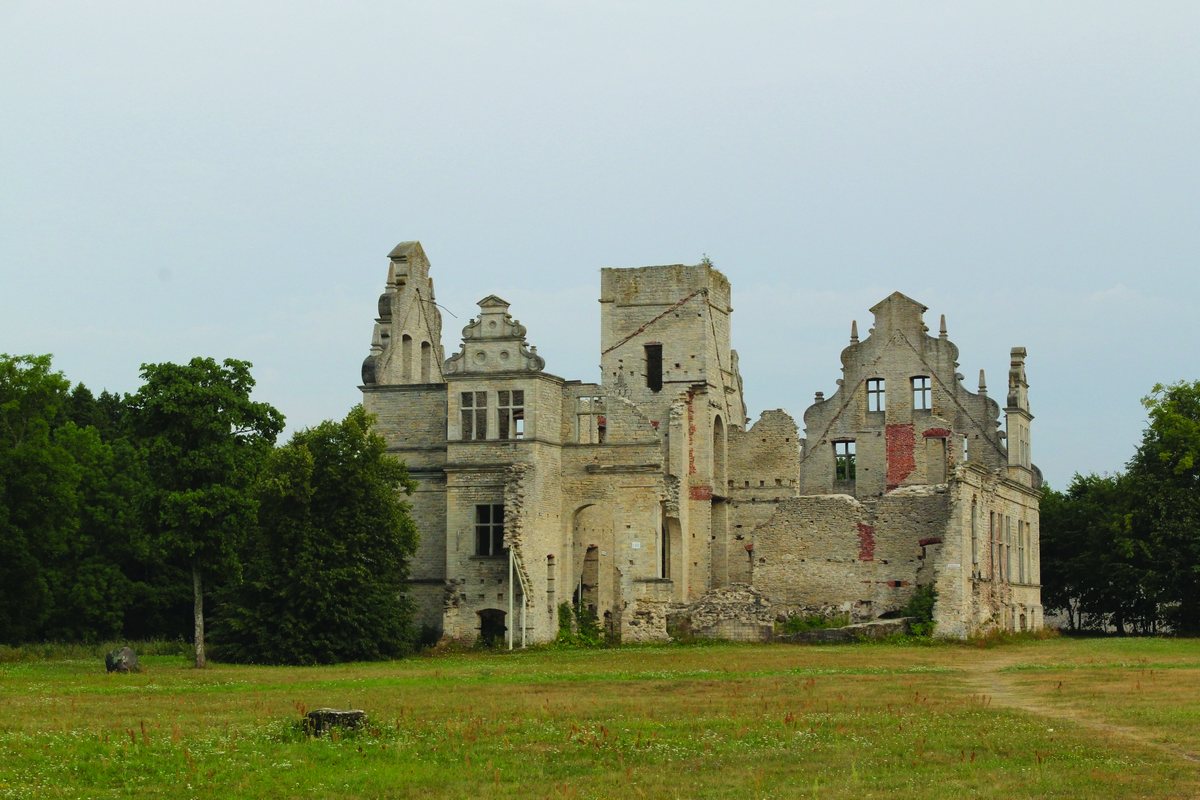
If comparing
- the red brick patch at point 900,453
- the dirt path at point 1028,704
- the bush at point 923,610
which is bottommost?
the dirt path at point 1028,704

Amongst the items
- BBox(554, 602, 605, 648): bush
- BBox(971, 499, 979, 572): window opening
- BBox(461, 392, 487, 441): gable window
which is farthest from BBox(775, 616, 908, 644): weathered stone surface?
BBox(461, 392, 487, 441): gable window

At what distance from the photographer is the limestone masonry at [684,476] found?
45.5 metres

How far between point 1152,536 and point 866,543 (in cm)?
1213

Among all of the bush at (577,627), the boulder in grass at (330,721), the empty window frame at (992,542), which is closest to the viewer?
the boulder in grass at (330,721)

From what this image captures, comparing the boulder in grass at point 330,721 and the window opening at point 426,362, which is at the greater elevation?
the window opening at point 426,362

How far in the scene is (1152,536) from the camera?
53.4m

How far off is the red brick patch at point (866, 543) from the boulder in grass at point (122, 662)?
77.5 feet

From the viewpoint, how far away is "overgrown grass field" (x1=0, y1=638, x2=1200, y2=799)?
56.7 ft

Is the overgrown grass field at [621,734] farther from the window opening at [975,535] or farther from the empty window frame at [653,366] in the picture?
the empty window frame at [653,366]

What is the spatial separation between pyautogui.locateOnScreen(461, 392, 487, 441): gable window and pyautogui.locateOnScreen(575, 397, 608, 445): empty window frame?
10.1 feet

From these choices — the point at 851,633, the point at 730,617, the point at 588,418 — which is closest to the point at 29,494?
the point at 588,418

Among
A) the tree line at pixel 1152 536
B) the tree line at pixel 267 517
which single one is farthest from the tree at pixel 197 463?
the tree line at pixel 1152 536

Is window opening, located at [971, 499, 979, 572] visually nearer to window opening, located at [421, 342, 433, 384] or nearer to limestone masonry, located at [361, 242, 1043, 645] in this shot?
limestone masonry, located at [361, 242, 1043, 645]

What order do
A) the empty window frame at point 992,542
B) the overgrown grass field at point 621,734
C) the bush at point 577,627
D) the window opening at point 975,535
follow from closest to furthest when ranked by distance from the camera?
1. the overgrown grass field at point 621,734
2. the bush at point 577,627
3. the window opening at point 975,535
4. the empty window frame at point 992,542
